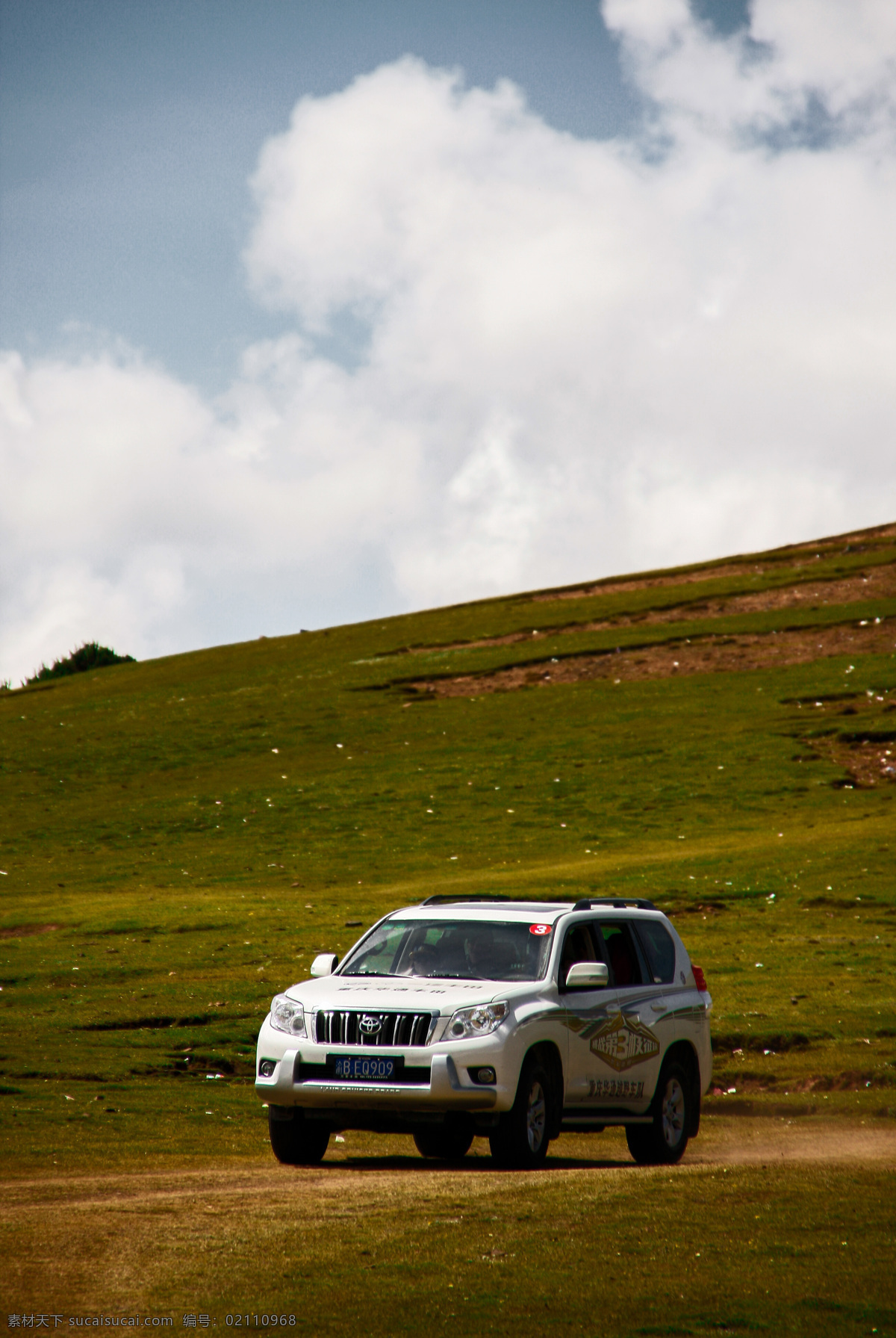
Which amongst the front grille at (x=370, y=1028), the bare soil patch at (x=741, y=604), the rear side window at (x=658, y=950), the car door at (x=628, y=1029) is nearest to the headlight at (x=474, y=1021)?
the front grille at (x=370, y=1028)

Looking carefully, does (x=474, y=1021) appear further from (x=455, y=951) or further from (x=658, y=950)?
(x=658, y=950)

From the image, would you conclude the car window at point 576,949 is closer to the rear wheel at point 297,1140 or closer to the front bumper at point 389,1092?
the front bumper at point 389,1092

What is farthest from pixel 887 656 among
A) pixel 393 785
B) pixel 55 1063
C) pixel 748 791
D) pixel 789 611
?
pixel 55 1063

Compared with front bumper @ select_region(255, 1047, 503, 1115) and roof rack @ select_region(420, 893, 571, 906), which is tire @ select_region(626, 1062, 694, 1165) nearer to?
roof rack @ select_region(420, 893, 571, 906)

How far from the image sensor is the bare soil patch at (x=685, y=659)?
5638 centimetres

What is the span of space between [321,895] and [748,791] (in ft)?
46.8

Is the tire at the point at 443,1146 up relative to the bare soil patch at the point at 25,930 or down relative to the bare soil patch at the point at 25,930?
down

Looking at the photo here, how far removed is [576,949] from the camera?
12.5 meters

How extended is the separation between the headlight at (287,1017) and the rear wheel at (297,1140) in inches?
25.9

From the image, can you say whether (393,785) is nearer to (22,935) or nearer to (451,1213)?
(22,935)

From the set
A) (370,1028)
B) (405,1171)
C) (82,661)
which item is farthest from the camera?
(82,661)

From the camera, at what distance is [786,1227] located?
9.07 m

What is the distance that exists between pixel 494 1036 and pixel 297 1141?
1.97m

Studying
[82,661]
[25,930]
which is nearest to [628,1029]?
[25,930]
